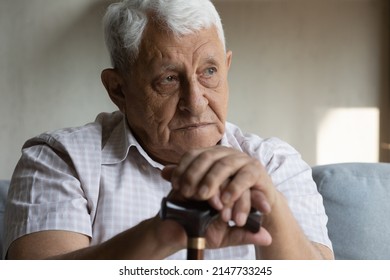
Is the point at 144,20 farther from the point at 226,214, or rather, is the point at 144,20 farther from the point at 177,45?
the point at 226,214

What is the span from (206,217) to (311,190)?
2.17 ft

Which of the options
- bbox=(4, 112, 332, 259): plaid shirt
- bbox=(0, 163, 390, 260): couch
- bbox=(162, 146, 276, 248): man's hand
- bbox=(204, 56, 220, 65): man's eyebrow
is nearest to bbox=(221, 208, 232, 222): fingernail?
bbox=(162, 146, 276, 248): man's hand

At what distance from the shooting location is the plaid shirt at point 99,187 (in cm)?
117

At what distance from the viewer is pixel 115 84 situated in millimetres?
1380

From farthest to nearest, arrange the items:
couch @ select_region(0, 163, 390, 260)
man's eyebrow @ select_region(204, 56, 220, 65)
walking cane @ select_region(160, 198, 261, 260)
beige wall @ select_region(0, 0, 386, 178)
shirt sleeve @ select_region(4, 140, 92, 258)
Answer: beige wall @ select_region(0, 0, 386, 178)
couch @ select_region(0, 163, 390, 260)
man's eyebrow @ select_region(204, 56, 220, 65)
shirt sleeve @ select_region(4, 140, 92, 258)
walking cane @ select_region(160, 198, 261, 260)

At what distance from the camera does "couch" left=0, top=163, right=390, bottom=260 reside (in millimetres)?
1487

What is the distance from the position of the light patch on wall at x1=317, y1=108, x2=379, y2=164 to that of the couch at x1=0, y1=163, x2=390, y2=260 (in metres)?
0.88

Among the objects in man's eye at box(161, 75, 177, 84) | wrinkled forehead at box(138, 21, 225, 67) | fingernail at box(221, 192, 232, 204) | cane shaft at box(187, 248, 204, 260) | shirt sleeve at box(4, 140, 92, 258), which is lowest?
shirt sleeve at box(4, 140, 92, 258)

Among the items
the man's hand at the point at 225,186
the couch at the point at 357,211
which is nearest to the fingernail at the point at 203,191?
the man's hand at the point at 225,186

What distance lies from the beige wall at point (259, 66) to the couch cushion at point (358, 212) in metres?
0.90

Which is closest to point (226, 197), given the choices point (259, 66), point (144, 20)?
point (144, 20)

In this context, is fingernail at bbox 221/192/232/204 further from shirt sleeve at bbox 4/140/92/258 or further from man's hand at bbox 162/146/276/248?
shirt sleeve at bbox 4/140/92/258

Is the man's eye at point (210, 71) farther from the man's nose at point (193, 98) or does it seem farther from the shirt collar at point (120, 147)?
the shirt collar at point (120, 147)
